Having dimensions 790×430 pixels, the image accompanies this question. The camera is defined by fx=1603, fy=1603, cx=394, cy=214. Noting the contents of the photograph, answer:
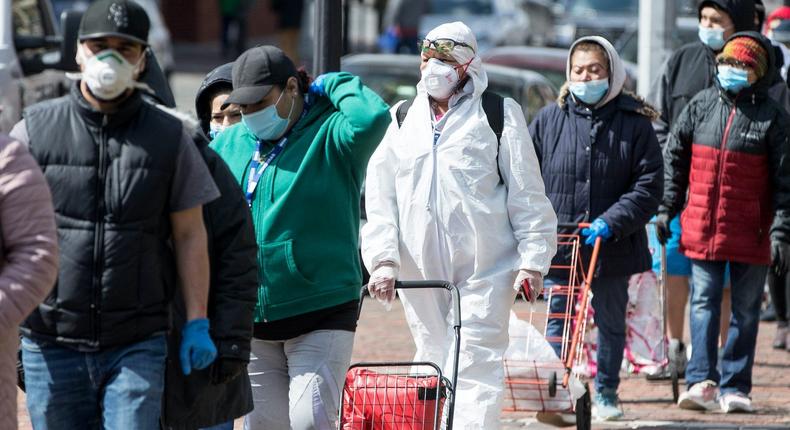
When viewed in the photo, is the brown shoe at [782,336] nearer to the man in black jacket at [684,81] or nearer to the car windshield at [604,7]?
the man in black jacket at [684,81]

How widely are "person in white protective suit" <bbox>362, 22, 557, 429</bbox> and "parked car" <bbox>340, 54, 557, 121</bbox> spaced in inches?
257

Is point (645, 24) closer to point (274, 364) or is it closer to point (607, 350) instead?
point (607, 350)

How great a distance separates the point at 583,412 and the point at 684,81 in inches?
110

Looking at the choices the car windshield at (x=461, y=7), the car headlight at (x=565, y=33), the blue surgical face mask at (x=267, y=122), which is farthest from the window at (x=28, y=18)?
the car windshield at (x=461, y=7)

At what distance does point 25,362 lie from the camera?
474 centimetres

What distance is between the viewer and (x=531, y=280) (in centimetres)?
624

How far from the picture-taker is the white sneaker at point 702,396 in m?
8.21

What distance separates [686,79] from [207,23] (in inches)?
1104

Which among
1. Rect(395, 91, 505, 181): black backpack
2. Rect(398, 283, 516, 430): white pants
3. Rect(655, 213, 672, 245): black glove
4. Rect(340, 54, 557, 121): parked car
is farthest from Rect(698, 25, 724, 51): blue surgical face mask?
Rect(340, 54, 557, 121): parked car

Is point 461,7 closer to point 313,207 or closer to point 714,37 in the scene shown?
point 714,37

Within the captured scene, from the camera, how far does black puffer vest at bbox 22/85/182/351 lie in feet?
15.0

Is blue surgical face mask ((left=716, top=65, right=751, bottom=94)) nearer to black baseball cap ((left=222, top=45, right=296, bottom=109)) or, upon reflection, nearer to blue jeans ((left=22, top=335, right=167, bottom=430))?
black baseball cap ((left=222, top=45, right=296, bottom=109))

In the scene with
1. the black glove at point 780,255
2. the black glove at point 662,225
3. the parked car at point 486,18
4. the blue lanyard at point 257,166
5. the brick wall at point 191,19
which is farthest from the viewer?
the brick wall at point 191,19

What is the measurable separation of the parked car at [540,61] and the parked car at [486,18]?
694 cm
